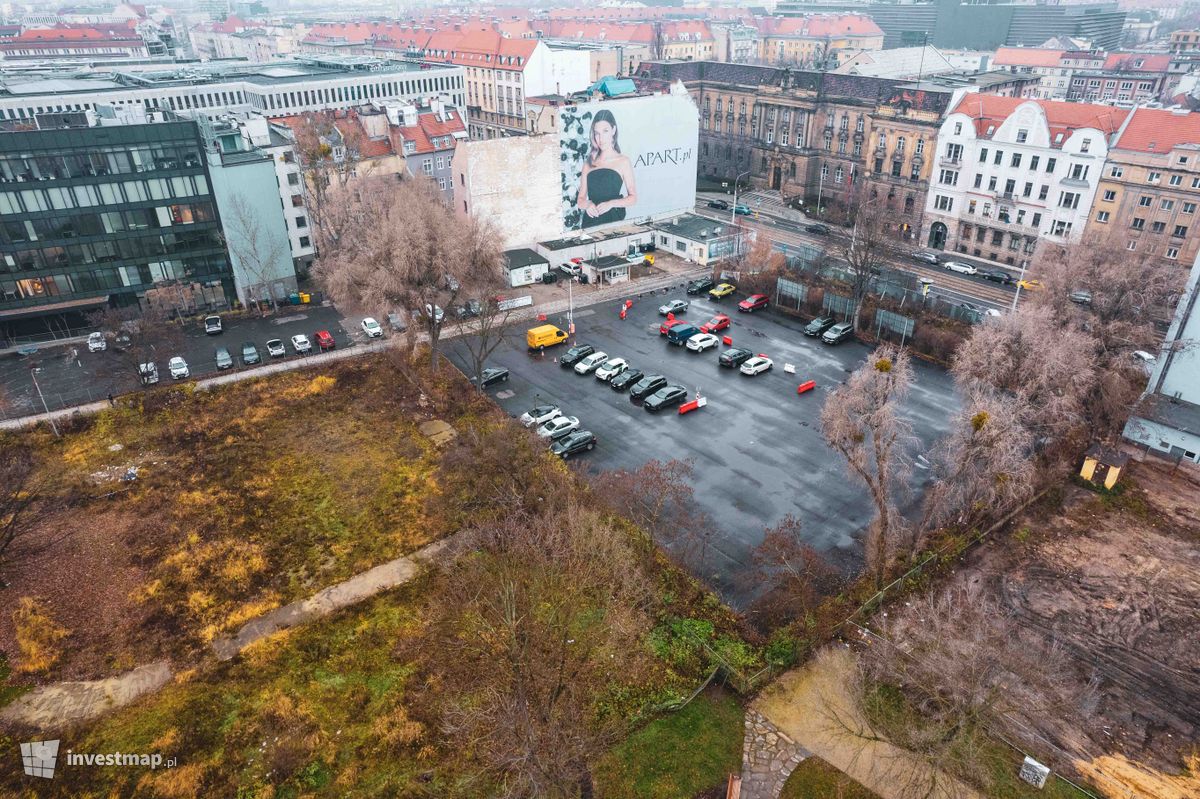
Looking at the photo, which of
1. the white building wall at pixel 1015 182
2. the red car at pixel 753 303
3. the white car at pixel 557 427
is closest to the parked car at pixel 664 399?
the white car at pixel 557 427

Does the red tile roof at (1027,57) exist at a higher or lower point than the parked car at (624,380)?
higher

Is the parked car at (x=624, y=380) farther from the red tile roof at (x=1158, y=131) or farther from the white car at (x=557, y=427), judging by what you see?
the red tile roof at (x=1158, y=131)

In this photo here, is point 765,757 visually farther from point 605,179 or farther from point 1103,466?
point 605,179

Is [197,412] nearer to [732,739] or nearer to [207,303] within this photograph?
[207,303]

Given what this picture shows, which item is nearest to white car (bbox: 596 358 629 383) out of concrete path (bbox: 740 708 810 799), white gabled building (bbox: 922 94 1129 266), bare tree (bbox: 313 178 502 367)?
bare tree (bbox: 313 178 502 367)

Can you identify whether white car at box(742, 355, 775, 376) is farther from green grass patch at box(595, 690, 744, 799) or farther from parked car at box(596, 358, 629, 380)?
green grass patch at box(595, 690, 744, 799)

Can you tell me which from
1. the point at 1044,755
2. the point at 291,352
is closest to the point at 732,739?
the point at 1044,755
